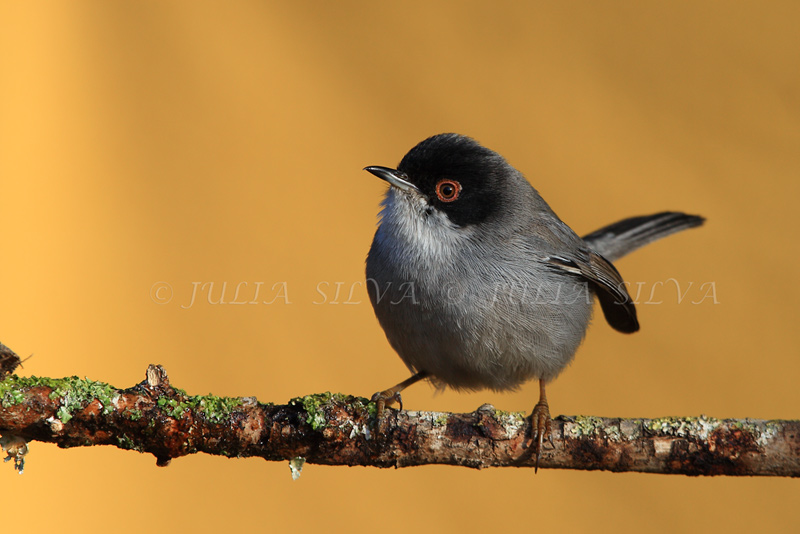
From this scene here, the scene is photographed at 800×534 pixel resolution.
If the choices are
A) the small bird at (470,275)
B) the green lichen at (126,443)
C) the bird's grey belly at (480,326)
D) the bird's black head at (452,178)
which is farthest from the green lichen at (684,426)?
the green lichen at (126,443)

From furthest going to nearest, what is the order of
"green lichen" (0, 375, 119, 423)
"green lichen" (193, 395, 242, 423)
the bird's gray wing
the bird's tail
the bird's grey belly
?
1. the bird's tail
2. the bird's gray wing
3. the bird's grey belly
4. "green lichen" (193, 395, 242, 423)
5. "green lichen" (0, 375, 119, 423)

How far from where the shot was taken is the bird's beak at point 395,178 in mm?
2379

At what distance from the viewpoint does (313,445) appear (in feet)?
5.78

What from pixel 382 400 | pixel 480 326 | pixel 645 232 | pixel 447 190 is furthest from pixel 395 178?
pixel 645 232

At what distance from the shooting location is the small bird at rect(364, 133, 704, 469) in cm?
222

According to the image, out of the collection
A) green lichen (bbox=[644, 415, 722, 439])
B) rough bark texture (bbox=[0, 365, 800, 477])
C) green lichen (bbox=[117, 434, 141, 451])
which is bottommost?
green lichen (bbox=[117, 434, 141, 451])

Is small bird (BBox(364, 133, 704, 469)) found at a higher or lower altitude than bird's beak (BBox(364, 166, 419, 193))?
lower

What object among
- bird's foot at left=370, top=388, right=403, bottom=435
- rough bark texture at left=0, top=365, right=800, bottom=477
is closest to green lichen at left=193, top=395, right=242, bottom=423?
rough bark texture at left=0, top=365, right=800, bottom=477

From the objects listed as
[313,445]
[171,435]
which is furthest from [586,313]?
[171,435]

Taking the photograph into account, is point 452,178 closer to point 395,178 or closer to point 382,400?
point 395,178

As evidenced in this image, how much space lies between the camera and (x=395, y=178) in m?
2.38

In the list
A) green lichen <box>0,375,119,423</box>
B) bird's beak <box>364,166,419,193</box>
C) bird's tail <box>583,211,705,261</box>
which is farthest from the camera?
bird's tail <box>583,211,705,261</box>

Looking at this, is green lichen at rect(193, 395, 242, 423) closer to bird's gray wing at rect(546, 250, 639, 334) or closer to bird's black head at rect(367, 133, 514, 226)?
bird's black head at rect(367, 133, 514, 226)

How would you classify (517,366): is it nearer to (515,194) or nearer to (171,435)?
(515,194)
